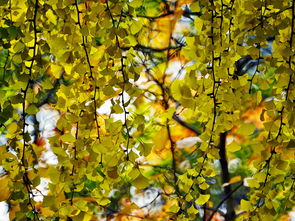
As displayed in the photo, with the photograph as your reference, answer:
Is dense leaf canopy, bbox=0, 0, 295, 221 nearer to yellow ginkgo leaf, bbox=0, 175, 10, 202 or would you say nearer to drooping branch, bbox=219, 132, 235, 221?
yellow ginkgo leaf, bbox=0, 175, 10, 202

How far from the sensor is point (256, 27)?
818 mm

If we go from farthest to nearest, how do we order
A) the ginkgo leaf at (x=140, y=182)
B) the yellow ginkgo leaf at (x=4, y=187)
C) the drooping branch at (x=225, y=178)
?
the drooping branch at (x=225, y=178) < the yellow ginkgo leaf at (x=4, y=187) < the ginkgo leaf at (x=140, y=182)

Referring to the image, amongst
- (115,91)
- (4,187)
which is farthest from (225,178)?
(115,91)

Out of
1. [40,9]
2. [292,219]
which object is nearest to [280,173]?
[40,9]

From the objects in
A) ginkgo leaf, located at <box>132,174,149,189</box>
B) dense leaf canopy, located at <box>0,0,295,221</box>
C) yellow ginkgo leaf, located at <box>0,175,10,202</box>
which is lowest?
ginkgo leaf, located at <box>132,174,149,189</box>

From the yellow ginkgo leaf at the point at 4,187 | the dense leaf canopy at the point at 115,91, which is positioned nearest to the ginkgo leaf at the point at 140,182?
the dense leaf canopy at the point at 115,91

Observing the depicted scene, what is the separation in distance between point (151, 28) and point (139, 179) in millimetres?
781

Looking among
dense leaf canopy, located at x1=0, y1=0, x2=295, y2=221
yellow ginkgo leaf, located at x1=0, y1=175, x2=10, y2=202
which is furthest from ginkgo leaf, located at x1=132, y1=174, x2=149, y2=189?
yellow ginkgo leaf, located at x1=0, y1=175, x2=10, y2=202

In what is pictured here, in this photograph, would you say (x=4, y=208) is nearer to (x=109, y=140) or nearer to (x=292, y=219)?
(x=109, y=140)

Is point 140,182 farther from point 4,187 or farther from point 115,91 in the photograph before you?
point 4,187

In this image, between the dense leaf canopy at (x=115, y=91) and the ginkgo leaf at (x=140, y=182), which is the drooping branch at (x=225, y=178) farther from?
the ginkgo leaf at (x=140, y=182)

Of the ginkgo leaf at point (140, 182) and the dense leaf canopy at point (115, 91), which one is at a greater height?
the dense leaf canopy at point (115, 91)

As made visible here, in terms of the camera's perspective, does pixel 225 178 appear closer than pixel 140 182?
No

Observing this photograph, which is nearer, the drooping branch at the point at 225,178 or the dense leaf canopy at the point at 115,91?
the dense leaf canopy at the point at 115,91
